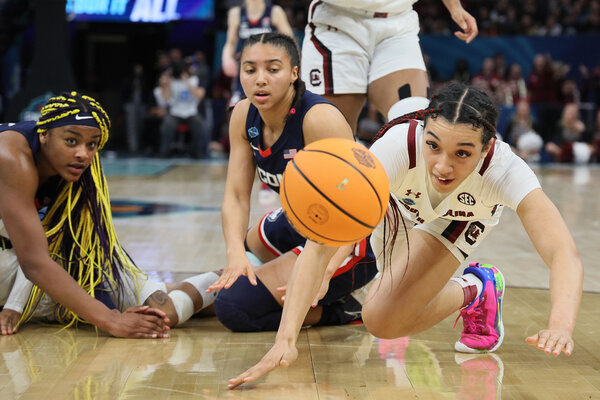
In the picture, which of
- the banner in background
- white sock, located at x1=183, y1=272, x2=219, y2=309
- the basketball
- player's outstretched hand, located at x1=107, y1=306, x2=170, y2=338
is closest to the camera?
the basketball

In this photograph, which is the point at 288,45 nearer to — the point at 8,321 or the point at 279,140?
the point at 279,140

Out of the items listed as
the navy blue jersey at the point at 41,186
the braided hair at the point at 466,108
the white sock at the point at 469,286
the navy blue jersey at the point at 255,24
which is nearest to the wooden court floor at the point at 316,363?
the white sock at the point at 469,286

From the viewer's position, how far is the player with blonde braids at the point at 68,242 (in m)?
3.05

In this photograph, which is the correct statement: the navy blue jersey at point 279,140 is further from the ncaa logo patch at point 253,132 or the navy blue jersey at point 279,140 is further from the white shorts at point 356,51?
the white shorts at point 356,51

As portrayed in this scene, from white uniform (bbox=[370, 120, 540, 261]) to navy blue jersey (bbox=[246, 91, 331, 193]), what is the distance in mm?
556

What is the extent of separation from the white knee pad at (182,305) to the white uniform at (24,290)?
0.35 ft

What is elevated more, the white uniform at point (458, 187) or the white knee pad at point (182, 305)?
the white uniform at point (458, 187)

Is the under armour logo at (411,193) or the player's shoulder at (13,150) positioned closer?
the under armour logo at (411,193)

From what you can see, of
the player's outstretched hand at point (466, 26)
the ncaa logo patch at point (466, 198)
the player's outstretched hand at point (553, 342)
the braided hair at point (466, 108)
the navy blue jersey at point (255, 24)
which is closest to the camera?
the player's outstretched hand at point (553, 342)

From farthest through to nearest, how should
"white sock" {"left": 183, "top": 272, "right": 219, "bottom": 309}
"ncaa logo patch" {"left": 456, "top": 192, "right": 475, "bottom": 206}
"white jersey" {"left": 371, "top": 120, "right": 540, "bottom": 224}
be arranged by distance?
"white sock" {"left": 183, "top": 272, "right": 219, "bottom": 309} → "ncaa logo patch" {"left": 456, "top": 192, "right": 475, "bottom": 206} → "white jersey" {"left": 371, "top": 120, "right": 540, "bottom": 224}

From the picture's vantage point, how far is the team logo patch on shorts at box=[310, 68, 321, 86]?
4059mm

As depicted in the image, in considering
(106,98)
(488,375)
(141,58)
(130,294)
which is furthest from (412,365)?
(141,58)

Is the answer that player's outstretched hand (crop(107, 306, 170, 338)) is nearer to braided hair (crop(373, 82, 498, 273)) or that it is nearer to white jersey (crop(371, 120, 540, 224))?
white jersey (crop(371, 120, 540, 224))

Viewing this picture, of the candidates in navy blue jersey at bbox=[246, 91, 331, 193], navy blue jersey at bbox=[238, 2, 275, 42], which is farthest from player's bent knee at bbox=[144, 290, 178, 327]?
navy blue jersey at bbox=[238, 2, 275, 42]
